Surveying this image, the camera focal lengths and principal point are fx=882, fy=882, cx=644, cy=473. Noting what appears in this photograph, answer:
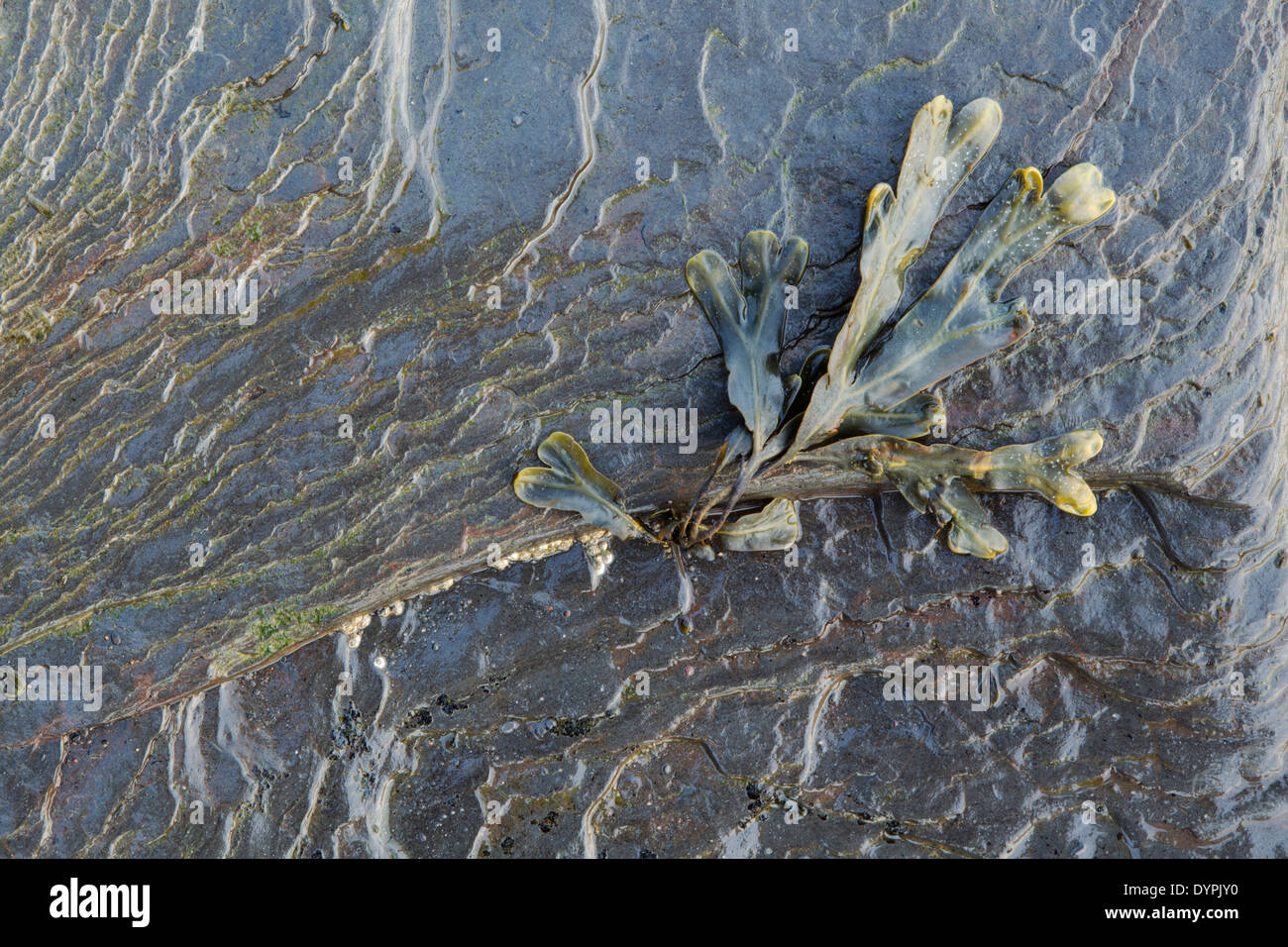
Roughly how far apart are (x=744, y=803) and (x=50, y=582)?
172cm

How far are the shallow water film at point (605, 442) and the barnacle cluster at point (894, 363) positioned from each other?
0.02 m

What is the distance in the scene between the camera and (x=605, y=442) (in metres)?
2.05

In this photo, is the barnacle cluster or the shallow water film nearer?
the barnacle cluster

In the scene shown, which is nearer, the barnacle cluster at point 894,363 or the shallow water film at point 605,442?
the barnacle cluster at point 894,363

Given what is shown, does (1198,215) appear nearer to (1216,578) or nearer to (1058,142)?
(1058,142)

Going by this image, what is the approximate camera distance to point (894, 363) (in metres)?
1.91

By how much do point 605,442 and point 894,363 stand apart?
668 millimetres

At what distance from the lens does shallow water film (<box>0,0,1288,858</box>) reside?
6.57 ft

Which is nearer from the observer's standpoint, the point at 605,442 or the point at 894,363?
the point at 894,363

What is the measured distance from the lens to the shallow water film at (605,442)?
2.00 m

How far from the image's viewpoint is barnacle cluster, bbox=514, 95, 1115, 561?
1.87m

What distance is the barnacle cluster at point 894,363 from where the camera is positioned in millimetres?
1867

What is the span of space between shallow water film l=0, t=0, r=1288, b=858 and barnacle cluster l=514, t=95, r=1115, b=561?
0.02m

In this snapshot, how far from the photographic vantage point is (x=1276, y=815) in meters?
2.13
